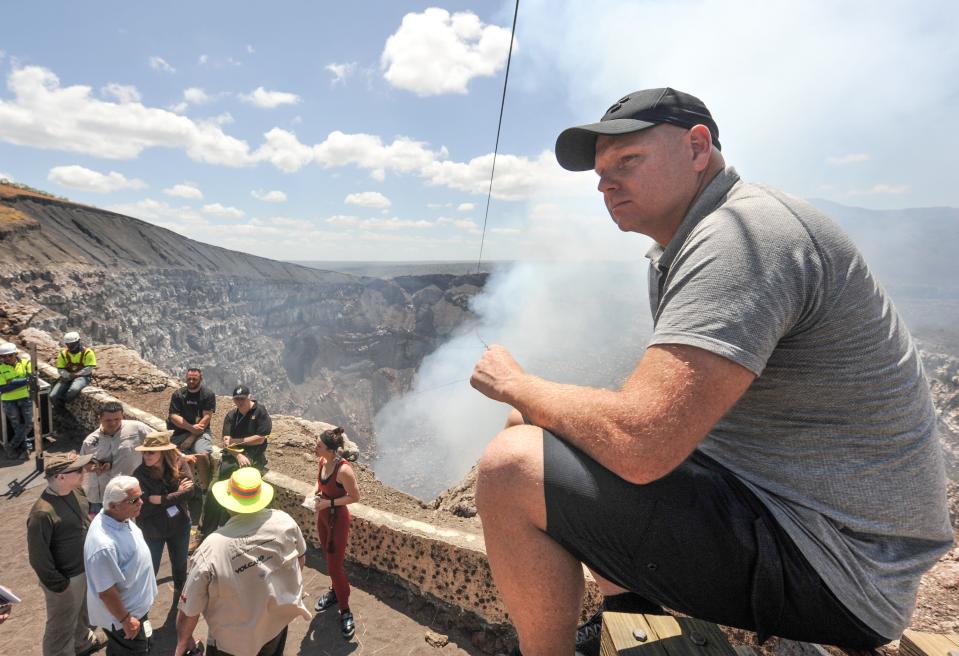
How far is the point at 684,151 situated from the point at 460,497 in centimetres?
545

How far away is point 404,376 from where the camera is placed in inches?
1852

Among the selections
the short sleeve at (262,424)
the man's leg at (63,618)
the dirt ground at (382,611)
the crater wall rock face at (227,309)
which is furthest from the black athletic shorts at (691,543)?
the crater wall rock face at (227,309)

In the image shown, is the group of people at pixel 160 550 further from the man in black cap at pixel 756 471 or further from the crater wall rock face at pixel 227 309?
the crater wall rock face at pixel 227 309

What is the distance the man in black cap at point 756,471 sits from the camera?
1.08 metres

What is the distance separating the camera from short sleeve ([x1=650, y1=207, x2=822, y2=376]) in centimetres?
103

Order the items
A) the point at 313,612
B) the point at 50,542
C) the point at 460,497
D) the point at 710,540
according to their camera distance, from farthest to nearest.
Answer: the point at 460,497, the point at 313,612, the point at 50,542, the point at 710,540

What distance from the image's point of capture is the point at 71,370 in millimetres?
8305

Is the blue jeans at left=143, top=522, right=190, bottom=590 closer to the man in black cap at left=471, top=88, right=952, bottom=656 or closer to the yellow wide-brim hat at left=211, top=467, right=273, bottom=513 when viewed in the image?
the yellow wide-brim hat at left=211, top=467, right=273, bottom=513

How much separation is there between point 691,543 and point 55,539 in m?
4.67

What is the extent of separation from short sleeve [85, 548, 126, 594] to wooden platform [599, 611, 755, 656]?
3633 millimetres

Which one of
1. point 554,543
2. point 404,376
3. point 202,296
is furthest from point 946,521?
point 404,376

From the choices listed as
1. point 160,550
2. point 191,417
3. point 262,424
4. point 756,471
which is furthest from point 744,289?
point 191,417

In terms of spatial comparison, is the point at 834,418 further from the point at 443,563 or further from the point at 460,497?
the point at 460,497

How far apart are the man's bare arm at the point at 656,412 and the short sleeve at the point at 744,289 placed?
4 centimetres
